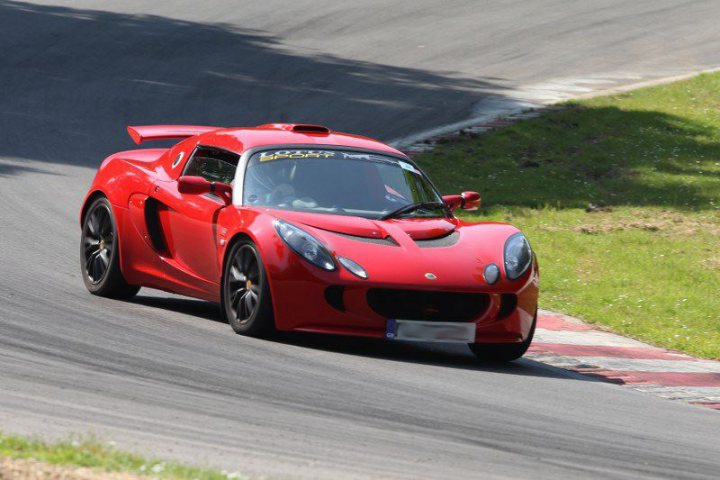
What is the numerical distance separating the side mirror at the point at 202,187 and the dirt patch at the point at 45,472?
453cm

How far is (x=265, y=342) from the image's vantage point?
29.2 feet

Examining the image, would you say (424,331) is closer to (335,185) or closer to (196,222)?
(335,185)

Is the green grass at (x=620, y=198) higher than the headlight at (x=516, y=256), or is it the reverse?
the headlight at (x=516, y=256)

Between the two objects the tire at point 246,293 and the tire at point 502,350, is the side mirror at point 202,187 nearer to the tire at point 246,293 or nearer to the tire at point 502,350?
the tire at point 246,293

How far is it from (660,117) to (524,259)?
1172 cm

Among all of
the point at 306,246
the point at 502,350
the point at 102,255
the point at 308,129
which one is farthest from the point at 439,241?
the point at 102,255

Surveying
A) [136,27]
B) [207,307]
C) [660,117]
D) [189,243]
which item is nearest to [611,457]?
[189,243]

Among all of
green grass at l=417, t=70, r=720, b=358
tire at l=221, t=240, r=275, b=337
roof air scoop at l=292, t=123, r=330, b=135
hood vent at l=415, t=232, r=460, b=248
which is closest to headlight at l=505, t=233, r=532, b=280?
hood vent at l=415, t=232, r=460, b=248

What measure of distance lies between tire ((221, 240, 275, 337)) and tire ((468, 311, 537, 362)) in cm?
142

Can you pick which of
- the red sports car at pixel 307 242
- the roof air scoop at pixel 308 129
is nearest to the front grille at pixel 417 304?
the red sports car at pixel 307 242

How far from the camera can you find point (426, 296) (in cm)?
888

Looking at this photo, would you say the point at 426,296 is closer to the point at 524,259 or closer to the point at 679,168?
the point at 524,259

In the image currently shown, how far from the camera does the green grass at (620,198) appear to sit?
39.7 ft

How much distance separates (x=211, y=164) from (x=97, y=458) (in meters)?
5.14
